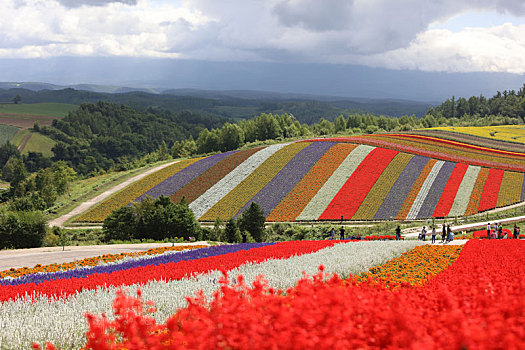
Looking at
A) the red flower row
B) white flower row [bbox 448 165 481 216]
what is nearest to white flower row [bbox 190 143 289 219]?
white flower row [bbox 448 165 481 216]

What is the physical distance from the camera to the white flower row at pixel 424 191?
4010 centimetres

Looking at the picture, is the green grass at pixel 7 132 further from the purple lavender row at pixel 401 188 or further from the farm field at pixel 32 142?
the purple lavender row at pixel 401 188

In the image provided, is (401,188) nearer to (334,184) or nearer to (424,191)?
(424,191)

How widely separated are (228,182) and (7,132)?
15592cm

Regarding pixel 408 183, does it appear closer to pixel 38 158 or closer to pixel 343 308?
pixel 343 308

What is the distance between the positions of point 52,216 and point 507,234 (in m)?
42.4

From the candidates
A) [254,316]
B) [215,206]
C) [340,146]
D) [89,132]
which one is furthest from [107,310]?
[89,132]

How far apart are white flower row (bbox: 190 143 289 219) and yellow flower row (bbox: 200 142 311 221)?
633mm

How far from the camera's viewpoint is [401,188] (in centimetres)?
4519

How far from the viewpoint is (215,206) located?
45656 mm

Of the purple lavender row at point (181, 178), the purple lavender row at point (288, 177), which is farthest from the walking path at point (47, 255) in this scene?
the purple lavender row at point (181, 178)

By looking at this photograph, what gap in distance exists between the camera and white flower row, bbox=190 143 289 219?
46.2 m

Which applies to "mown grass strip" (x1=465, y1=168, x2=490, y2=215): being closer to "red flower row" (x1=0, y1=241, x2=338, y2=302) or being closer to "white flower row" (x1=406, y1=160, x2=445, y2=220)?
"white flower row" (x1=406, y1=160, x2=445, y2=220)

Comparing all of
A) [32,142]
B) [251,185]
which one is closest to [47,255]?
[251,185]
